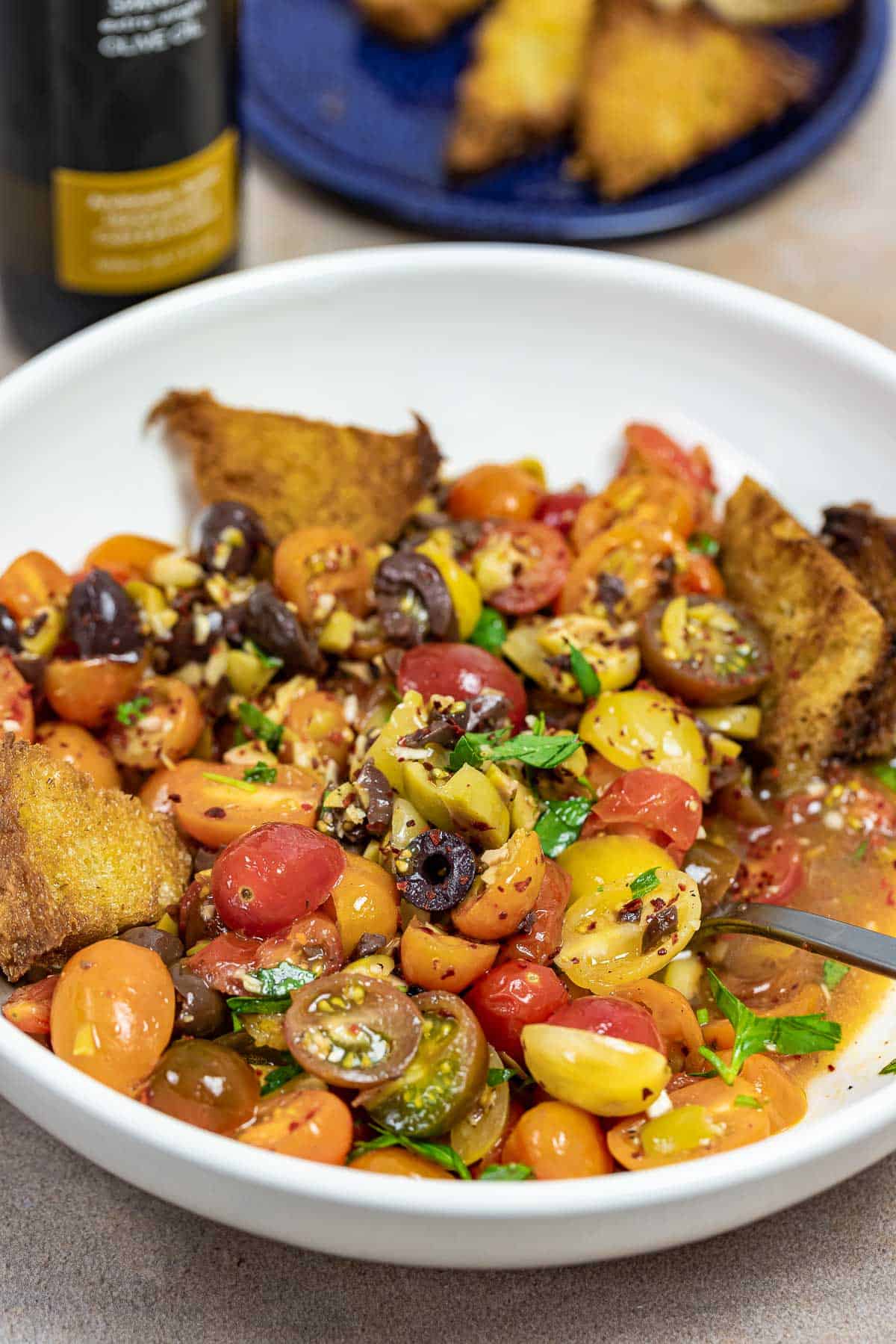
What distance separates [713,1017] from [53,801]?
105 centimetres

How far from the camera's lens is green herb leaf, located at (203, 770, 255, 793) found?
7.65ft

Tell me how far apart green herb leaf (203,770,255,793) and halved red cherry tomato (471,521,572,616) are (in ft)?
2.08

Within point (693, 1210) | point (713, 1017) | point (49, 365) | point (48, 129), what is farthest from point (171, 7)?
point (693, 1210)

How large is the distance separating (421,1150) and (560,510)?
1425mm

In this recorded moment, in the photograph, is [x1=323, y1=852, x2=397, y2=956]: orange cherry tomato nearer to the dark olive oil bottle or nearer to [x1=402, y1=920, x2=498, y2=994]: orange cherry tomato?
[x1=402, y1=920, x2=498, y2=994]: orange cherry tomato

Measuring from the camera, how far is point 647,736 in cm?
242

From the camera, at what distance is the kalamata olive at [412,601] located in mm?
2559

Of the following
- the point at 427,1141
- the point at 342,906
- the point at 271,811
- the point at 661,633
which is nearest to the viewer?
the point at 427,1141

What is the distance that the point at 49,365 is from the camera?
2781 millimetres

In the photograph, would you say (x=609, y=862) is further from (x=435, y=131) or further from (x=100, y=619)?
(x=435, y=131)

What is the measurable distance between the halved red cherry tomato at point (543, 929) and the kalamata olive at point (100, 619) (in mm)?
860

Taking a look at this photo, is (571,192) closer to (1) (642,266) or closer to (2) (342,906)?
(1) (642,266)

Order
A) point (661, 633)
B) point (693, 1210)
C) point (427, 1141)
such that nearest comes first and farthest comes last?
point (693, 1210), point (427, 1141), point (661, 633)

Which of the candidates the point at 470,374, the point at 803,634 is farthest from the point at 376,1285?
the point at 470,374
